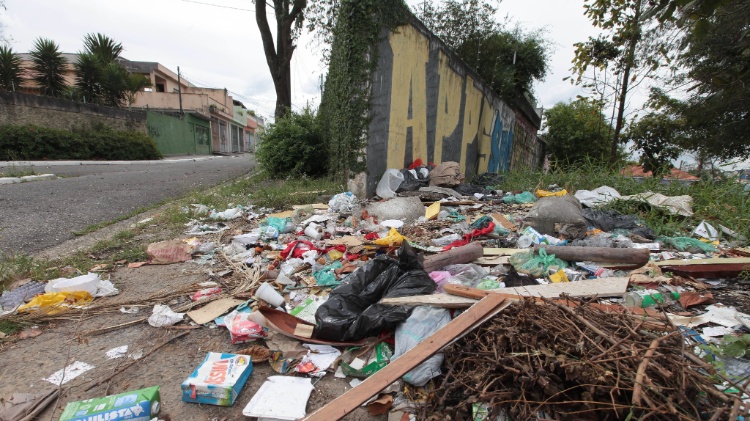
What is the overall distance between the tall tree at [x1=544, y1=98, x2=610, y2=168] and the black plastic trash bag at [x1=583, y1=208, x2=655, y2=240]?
13.4 meters

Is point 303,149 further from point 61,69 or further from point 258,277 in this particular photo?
point 61,69

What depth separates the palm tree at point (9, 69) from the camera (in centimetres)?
1330

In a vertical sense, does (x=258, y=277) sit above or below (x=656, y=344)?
below

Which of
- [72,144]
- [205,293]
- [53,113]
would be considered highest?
[53,113]

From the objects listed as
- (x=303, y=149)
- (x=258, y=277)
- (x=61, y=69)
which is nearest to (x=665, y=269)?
(x=258, y=277)

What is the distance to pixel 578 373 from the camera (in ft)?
3.64

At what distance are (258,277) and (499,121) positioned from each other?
388 inches

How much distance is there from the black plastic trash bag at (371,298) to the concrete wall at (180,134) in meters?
19.3

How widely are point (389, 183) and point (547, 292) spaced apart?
3.71 meters

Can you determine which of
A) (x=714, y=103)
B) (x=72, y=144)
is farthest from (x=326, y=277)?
(x=72, y=144)

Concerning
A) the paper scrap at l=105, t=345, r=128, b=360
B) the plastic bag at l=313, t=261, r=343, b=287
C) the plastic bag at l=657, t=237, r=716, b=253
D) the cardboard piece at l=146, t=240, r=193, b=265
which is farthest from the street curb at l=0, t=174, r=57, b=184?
the plastic bag at l=657, t=237, r=716, b=253

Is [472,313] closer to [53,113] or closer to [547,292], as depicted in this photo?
[547,292]

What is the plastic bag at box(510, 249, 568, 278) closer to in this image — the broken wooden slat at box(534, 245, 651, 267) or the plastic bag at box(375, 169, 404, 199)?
the broken wooden slat at box(534, 245, 651, 267)

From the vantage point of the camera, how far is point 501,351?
133cm
